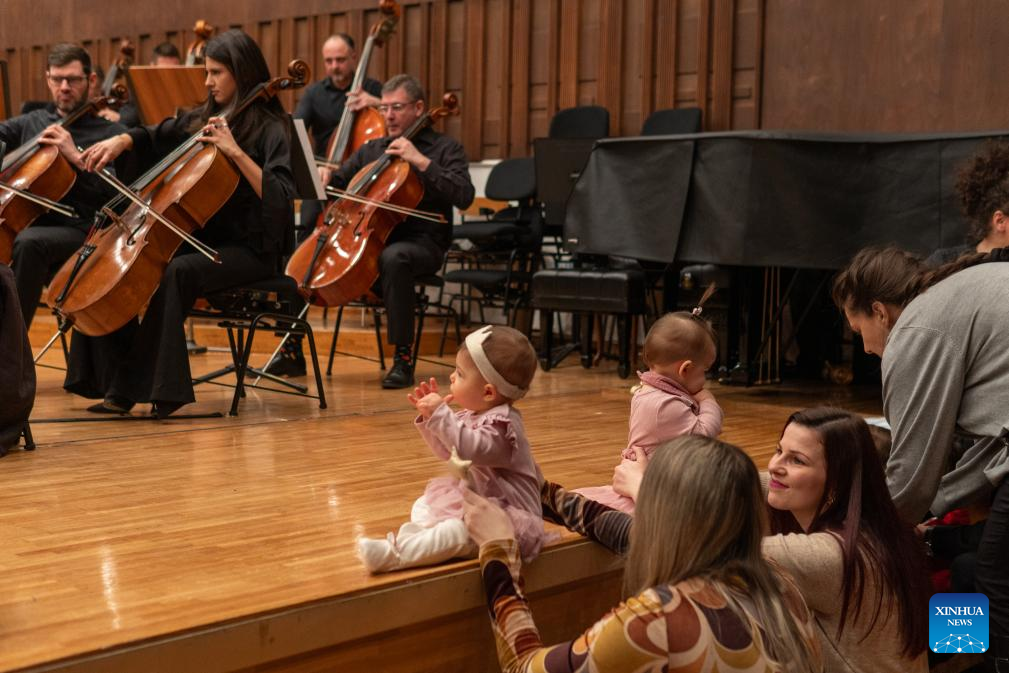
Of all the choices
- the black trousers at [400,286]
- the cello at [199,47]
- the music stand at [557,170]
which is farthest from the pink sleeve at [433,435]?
the cello at [199,47]

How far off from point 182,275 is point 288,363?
1.28 meters

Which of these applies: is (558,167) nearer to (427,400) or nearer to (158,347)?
(158,347)

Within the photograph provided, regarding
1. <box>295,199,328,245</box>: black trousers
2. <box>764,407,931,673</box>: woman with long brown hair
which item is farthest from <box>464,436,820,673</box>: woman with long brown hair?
<box>295,199,328,245</box>: black trousers

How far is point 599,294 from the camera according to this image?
5.68m

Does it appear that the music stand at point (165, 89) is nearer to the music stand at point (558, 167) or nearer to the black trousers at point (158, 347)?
the music stand at point (558, 167)

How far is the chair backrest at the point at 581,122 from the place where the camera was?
7.00 meters

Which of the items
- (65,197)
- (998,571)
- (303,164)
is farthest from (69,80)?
(998,571)

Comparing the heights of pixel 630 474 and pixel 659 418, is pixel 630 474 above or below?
below

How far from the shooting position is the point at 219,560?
7.90 ft

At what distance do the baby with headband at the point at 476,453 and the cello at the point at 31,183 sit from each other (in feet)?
8.22

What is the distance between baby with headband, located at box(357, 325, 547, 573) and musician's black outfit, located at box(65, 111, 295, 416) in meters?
1.87

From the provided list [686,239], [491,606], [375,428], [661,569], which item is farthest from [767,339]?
[661,569]

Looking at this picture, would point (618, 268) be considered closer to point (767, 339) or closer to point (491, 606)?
point (767, 339)

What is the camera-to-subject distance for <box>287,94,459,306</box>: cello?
4.95m
